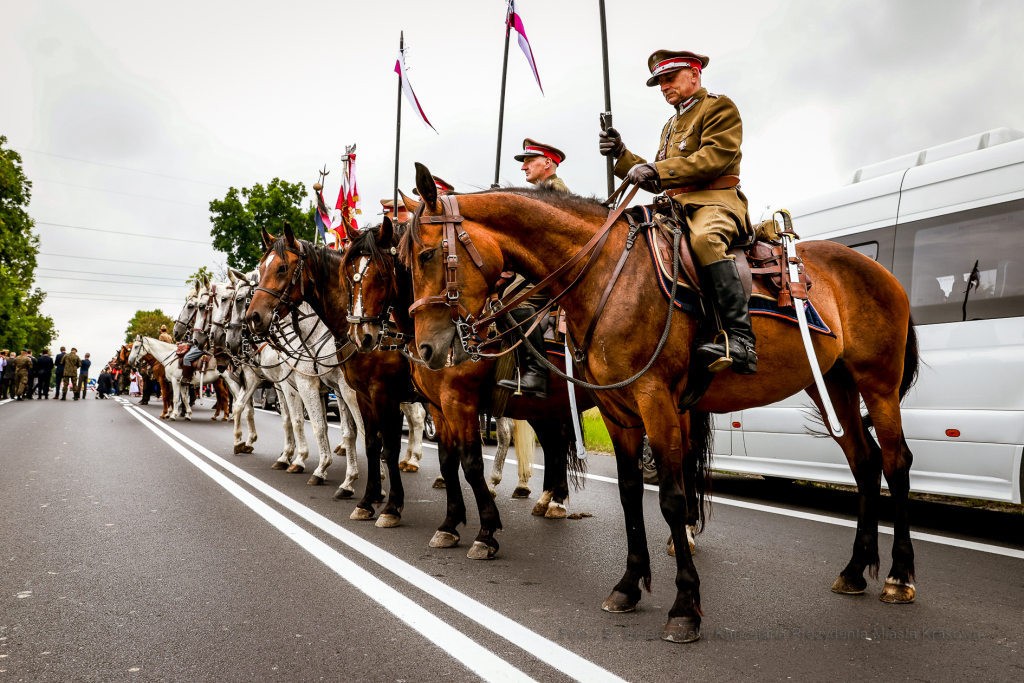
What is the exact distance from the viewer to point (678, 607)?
3.53m

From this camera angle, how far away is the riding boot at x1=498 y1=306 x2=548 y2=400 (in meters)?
5.31

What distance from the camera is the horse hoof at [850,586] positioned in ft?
14.2

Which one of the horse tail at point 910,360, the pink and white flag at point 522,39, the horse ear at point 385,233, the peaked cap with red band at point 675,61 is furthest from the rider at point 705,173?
the pink and white flag at point 522,39

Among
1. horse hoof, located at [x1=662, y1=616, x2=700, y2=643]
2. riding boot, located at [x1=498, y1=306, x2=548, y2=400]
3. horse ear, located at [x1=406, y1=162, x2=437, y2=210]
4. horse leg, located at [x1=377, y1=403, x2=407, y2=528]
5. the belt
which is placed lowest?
horse hoof, located at [x1=662, y1=616, x2=700, y2=643]

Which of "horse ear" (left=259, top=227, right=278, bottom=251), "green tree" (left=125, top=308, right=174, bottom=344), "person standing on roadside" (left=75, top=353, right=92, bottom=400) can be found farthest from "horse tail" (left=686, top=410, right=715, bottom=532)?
"green tree" (left=125, top=308, right=174, bottom=344)

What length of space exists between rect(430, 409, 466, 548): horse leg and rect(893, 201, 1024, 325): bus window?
13.7 feet

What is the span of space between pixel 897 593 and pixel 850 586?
0.26 metres

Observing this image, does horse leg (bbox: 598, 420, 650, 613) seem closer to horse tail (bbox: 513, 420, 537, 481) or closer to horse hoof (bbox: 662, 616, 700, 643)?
horse hoof (bbox: 662, 616, 700, 643)

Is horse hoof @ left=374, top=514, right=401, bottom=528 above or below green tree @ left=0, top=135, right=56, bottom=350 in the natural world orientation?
below

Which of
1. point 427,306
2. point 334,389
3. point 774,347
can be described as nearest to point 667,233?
point 774,347

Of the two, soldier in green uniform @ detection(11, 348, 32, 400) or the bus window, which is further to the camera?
soldier in green uniform @ detection(11, 348, 32, 400)

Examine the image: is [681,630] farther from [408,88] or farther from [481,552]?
[408,88]

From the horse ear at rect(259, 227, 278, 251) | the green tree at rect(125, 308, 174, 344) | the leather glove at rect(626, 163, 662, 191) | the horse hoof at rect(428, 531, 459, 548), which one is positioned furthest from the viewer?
the green tree at rect(125, 308, 174, 344)

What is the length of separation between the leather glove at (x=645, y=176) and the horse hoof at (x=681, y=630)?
2.29 metres
